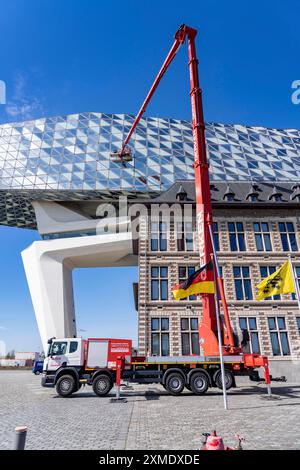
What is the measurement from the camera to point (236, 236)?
28.6 metres

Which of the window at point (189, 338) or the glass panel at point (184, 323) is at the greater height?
the glass panel at point (184, 323)

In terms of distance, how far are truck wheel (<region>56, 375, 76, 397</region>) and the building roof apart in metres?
34.6

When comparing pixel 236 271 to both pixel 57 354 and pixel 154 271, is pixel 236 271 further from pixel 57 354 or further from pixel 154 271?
pixel 57 354

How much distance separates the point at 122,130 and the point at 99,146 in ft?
19.3

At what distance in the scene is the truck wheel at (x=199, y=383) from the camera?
50.1ft

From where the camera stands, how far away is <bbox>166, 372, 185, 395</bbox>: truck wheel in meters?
15.2

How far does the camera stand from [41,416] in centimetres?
1047

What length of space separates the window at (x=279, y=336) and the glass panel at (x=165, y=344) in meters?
9.02

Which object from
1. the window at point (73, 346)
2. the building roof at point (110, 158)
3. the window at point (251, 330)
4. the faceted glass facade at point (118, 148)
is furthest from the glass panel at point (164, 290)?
the faceted glass facade at point (118, 148)

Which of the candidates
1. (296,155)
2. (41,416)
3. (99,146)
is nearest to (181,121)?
(99,146)

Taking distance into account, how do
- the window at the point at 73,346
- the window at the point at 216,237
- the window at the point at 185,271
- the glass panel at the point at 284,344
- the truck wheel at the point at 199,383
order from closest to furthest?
the truck wheel at the point at 199,383 → the window at the point at 73,346 → the glass panel at the point at 284,344 → the window at the point at 185,271 → the window at the point at 216,237

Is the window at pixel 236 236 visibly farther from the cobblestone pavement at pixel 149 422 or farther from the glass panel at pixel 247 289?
the cobblestone pavement at pixel 149 422

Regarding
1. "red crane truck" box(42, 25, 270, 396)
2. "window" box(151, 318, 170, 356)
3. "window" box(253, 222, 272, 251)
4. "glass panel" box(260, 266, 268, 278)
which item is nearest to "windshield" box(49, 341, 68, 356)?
"red crane truck" box(42, 25, 270, 396)
